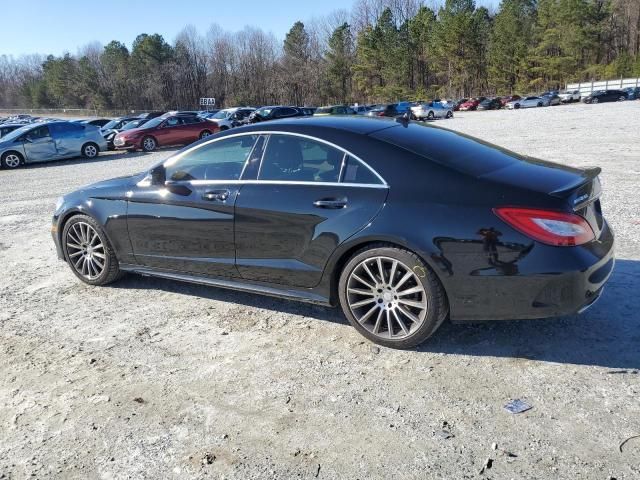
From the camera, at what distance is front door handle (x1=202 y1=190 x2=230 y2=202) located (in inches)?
175

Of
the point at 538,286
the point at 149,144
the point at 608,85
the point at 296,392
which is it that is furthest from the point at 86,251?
the point at 608,85

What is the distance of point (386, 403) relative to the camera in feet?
10.5

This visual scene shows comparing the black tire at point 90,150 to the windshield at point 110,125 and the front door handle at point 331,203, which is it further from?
the front door handle at point 331,203

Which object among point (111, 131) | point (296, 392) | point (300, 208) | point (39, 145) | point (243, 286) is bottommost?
point (296, 392)

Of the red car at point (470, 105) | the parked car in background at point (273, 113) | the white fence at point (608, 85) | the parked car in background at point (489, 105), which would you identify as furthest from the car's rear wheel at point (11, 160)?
the white fence at point (608, 85)

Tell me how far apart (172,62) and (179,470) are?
104 m

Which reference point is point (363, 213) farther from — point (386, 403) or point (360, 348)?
point (386, 403)

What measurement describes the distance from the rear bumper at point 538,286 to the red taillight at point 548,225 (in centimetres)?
6

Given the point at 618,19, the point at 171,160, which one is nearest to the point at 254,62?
the point at 618,19

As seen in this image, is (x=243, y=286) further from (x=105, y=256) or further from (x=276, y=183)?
(x=105, y=256)

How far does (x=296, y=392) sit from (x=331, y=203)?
4.34 feet

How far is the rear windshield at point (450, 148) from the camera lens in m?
3.79

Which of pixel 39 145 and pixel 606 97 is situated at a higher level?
pixel 39 145

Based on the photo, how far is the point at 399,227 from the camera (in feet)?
11.9
